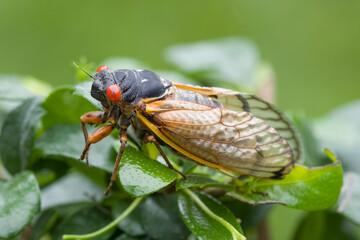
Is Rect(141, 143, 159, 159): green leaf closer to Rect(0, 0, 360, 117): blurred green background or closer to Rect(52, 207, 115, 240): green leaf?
Rect(52, 207, 115, 240): green leaf

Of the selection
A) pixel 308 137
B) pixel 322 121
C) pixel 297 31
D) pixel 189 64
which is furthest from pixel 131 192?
pixel 297 31

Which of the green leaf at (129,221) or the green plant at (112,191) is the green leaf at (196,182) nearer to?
the green plant at (112,191)

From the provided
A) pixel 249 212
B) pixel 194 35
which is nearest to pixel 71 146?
pixel 249 212

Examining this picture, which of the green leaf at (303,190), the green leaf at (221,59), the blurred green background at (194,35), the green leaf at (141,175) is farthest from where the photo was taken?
the blurred green background at (194,35)

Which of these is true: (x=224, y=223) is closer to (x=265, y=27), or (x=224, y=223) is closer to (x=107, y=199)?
(x=107, y=199)

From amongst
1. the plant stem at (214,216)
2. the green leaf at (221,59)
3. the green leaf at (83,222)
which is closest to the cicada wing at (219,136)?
the plant stem at (214,216)
